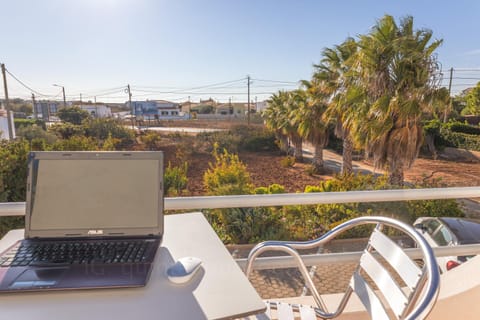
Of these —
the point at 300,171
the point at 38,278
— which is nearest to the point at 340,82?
the point at 300,171

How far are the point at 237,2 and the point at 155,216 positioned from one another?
19.2ft

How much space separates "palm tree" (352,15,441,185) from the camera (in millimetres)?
5449

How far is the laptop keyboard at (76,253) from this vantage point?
28.6 inches

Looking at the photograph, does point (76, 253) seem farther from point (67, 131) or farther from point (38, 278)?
point (67, 131)

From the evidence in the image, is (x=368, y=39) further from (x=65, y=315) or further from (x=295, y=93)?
(x=65, y=315)

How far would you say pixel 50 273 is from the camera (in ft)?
2.22

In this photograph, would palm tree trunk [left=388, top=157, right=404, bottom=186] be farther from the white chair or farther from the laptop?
the laptop

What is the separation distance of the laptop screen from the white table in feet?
0.68

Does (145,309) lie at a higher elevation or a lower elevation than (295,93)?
lower

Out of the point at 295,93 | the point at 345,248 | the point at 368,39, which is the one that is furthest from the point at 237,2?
the point at 295,93

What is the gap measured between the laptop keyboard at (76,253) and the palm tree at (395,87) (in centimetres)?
595

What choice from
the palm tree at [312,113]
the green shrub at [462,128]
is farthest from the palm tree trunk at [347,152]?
the green shrub at [462,128]

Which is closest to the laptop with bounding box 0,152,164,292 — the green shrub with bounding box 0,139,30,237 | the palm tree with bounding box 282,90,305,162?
the green shrub with bounding box 0,139,30,237

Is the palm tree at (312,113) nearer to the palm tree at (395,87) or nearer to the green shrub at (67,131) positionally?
the palm tree at (395,87)
